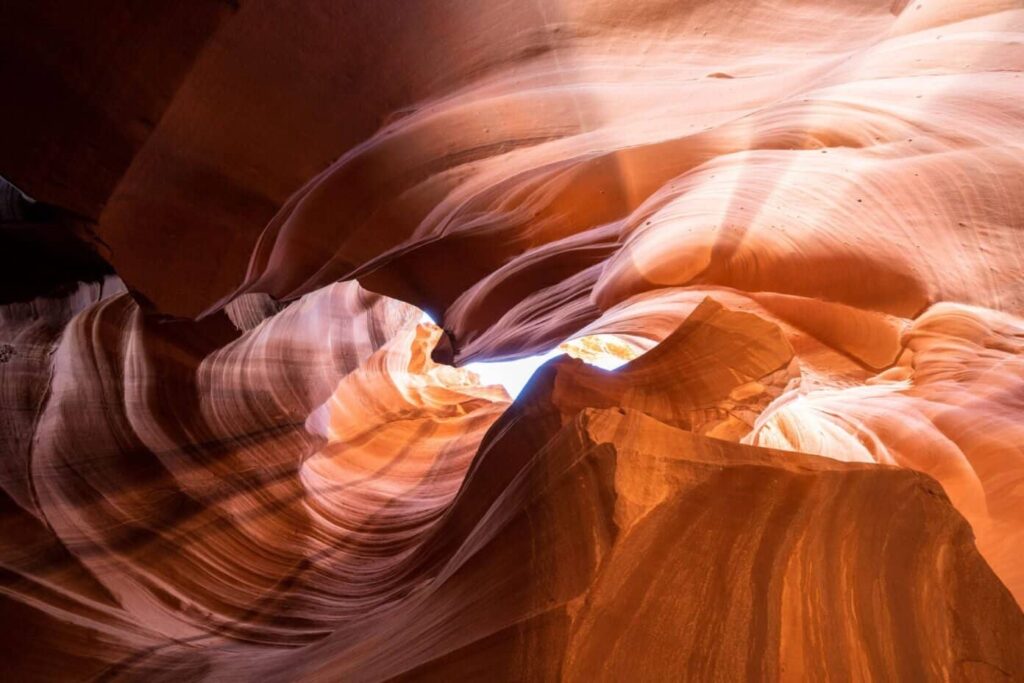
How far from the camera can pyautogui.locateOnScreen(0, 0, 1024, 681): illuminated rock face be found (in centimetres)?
160

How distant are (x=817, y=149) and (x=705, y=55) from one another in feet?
3.59

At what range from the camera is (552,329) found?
4.46 metres

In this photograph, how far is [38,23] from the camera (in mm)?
1684

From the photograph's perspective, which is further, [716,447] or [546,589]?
[716,447]

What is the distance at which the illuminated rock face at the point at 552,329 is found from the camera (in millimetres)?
1598

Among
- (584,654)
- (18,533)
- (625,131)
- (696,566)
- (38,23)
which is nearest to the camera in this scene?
(584,654)

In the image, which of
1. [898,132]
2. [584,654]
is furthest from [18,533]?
[898,132]

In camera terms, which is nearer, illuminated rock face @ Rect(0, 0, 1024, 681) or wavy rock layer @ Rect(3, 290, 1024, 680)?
wavy rock layer @ Rect(3, 290, 1024, 680)

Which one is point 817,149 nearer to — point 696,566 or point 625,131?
point 625,131

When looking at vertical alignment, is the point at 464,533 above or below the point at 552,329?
below

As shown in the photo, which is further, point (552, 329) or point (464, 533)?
point (552, 329)

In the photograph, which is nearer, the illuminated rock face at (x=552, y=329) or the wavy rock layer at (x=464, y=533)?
the wavy rock layer at (x=464, y=533)

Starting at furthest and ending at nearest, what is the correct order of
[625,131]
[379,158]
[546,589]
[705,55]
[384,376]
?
[384,376] < [625,131] < [379,158] < [705,55] < [546,589]

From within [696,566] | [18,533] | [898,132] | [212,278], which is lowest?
[696,566]
